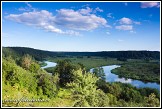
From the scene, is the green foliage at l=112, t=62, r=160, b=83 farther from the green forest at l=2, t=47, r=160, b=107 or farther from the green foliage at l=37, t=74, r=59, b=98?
the green foliage at l=37, t=74, r=59, b=98

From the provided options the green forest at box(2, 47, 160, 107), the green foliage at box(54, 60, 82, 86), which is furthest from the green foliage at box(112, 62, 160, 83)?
the green foliage at box(54, 60, 82, 86)

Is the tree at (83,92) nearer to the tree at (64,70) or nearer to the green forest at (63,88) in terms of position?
the green forest at (63,88)

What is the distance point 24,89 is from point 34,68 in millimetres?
11178

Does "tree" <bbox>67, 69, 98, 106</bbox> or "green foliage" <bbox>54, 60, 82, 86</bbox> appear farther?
"green foliage" <bbox>54, 60, 82, 86</bbox>

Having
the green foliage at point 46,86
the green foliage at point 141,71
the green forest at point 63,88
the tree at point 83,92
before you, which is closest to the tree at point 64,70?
the green forest at point 63,88

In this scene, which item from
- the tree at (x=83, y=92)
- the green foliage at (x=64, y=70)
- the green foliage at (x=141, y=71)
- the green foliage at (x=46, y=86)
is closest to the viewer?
the tree at (x=83, y=92)

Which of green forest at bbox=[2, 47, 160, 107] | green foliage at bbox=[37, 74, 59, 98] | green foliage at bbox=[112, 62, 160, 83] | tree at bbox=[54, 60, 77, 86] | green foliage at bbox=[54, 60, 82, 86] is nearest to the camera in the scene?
green forest at bbox=[2, 47, 160, 107]

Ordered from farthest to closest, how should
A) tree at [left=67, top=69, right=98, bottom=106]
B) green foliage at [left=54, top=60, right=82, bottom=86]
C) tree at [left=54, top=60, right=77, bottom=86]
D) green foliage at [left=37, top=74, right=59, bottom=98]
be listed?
1. green foliage at [left=54, top=60, right=82, bottom=86]
2. tree at [left=54, top=60, right=77, bottom=86]
3. green foliage at [left=37, top=74, right=59, bottom=98]
4. tree at [left=67, top=69, right=98, bottom=106]

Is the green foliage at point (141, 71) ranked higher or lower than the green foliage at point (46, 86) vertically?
lower

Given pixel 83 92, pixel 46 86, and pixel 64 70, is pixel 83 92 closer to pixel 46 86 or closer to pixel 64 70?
pixel 46 86

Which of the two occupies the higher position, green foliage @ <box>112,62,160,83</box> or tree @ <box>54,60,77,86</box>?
tree @ <box>54,60,77,86</box>

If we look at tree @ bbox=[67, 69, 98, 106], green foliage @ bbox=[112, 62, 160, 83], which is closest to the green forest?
tree @ bbox=[67, 69, 98, 106]

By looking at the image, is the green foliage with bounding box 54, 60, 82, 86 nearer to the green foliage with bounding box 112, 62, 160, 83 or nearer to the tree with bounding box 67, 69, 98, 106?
the tree with bounding box 67, 69, 98, 106

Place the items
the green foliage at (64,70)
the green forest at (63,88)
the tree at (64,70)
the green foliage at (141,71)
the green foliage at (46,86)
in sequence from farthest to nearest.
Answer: the green foliage at (141,71) < the green foliage at (64,70) < the tree at (64,70) < the green foliage at (46,86) < the green forest at (63,88)
